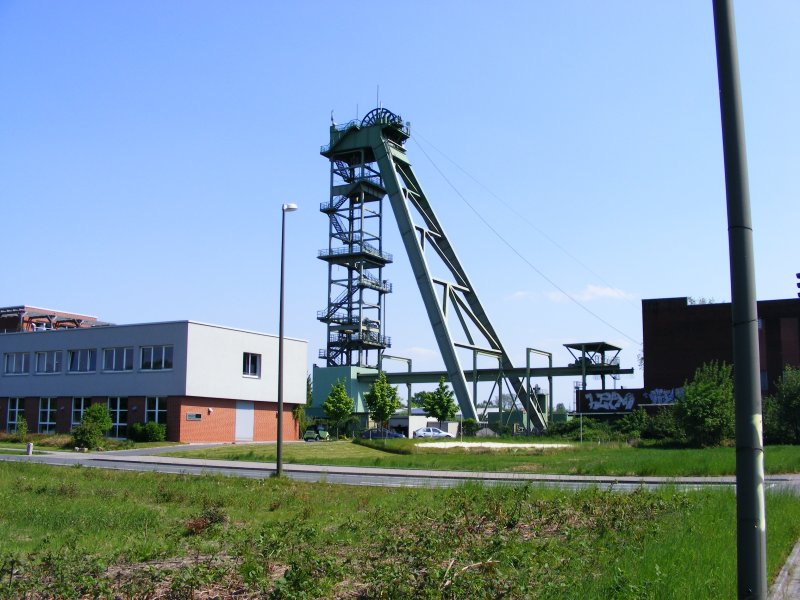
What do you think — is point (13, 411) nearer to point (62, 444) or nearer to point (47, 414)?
point (47, 414)

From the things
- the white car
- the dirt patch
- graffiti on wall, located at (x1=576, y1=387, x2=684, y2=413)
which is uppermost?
graffiti on wall, located at (x1=576, y1=387, x2=684, y2=413)

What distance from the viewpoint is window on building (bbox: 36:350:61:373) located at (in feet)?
182

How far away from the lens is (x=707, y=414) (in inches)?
1741

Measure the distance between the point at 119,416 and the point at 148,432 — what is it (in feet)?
18.0

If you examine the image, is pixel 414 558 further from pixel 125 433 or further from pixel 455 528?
pixel 125 433

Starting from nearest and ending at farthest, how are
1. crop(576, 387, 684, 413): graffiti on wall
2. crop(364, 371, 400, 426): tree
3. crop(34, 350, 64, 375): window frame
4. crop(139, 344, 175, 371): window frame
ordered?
crop(139, 344, 175, 371): window frame < crop(364, 371, 400, 426): tree < crop(34, 350, 64, 375): window frame < crop(576, 387, 684, 413): graffiti on wall

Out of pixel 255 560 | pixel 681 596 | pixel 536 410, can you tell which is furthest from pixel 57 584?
pixel 536 410

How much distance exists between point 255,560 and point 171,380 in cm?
4294

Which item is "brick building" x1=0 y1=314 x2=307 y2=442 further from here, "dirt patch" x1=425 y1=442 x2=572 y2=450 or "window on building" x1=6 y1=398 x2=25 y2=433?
"dirt patch" x1=425 y1=442 x2=572 y2=450

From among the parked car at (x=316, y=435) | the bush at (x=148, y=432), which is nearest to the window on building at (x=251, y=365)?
the parked car at (x=316, y=435)

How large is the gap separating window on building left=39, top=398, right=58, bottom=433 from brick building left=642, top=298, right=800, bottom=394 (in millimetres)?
46468

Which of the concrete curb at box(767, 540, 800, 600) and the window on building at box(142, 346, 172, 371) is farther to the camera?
the window on building at box(142, 346, 172, 371)

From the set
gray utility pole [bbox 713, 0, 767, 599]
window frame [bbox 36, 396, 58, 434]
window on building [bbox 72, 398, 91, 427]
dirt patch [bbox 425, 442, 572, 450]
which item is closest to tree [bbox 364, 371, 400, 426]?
dirt patch [bbox 425, 442, 572, 450]

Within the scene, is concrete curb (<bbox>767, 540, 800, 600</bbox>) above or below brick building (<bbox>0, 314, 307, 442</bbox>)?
below
